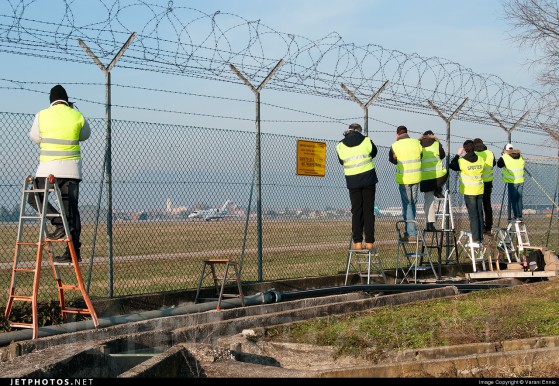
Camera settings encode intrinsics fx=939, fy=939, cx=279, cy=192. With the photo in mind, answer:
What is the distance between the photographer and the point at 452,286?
13.0 m

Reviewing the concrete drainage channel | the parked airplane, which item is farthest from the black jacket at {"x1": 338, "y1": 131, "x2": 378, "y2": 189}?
the concrete drainage channel

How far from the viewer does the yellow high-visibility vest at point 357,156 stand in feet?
45.0

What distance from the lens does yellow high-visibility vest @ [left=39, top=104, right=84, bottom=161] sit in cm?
957

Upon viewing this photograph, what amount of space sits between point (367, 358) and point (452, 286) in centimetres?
556

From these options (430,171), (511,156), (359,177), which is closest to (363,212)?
(359,177)

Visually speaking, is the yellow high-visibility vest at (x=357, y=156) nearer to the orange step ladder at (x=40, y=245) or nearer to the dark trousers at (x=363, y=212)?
the dark trousers at (x=363, y=212)

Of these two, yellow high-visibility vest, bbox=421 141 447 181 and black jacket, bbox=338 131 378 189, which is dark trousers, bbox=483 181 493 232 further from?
black jacket, bbox=338 131 378 189

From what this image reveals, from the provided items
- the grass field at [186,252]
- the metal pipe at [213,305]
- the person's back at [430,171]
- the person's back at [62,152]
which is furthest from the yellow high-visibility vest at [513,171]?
the person's back at [62,152]

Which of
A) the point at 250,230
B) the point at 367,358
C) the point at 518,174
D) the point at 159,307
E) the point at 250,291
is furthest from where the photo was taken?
the point at 518,174

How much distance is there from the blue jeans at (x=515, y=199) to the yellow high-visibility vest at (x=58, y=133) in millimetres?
11779

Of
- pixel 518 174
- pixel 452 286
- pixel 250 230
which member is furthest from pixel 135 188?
pixel 518 174

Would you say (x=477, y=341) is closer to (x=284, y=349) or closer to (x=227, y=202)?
(x=284, y=349)

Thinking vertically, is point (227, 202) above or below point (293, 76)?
below

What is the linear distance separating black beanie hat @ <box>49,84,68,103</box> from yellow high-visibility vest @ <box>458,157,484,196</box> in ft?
27.7
